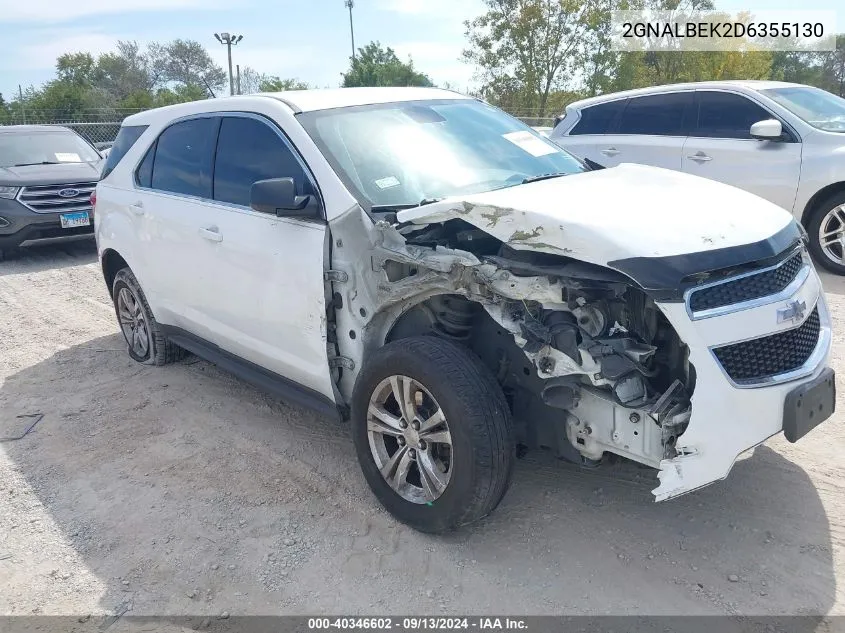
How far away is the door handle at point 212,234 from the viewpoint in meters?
4.14

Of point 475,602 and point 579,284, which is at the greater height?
point 579,284

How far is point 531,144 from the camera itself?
4.25 m

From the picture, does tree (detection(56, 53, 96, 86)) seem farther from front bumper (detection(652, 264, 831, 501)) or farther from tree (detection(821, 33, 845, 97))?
front bumper (detection(652, 264, 831, 501))

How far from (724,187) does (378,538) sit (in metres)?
2.31

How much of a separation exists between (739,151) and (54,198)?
871cm

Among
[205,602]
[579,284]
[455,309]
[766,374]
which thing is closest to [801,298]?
[766,374]

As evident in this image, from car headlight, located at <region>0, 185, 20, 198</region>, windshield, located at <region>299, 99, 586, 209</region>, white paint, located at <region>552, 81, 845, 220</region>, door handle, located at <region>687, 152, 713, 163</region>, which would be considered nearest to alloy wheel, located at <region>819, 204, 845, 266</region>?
white paint, located at <region>552, 81, 845, 220</region>

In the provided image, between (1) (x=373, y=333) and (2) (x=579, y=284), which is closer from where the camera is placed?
(2) (x=579, y=284)

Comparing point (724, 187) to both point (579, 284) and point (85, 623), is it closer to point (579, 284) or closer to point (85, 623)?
point (579, 284)

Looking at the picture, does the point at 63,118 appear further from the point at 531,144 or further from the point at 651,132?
the point at 531,144

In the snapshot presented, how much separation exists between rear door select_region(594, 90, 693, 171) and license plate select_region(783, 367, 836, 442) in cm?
570

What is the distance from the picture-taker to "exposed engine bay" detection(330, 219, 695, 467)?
2.70m

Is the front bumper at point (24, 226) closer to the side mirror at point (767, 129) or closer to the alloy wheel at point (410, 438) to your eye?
the alloy wheel at point (410, 438)

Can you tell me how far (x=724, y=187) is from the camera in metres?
3.40
